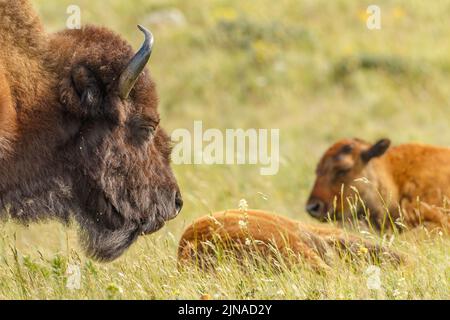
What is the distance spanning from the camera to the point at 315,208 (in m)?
9.88

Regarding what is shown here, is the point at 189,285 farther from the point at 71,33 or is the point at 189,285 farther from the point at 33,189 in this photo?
the point at 71,33

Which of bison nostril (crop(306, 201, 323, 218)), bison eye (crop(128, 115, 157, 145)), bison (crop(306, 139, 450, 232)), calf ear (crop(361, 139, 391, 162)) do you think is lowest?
bison nostril (crop(306, 201, 323, 218))

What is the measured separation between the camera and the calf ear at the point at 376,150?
1001cm

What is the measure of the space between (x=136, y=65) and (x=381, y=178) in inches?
177

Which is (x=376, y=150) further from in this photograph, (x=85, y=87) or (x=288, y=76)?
(x=288, y=76)

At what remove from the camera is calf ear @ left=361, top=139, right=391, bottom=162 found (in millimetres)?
10008

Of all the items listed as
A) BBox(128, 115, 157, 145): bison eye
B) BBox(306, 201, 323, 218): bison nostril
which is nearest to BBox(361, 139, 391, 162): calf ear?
BBox(306, 201, 323, 218): bison nostril

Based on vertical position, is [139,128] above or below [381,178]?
above

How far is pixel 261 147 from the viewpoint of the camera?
16.7 m

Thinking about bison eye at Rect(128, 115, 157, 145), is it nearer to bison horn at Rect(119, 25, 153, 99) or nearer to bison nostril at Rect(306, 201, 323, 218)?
bison horn at Rect(119, 25, 153, 99)

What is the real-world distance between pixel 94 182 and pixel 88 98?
1.74 feet

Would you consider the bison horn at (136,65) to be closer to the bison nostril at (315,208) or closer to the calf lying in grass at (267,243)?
the calf lying in grass at (267,243)

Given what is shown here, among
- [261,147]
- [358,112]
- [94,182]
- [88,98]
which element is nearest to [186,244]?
[94,182]

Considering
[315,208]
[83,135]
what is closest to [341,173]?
[315,208]
